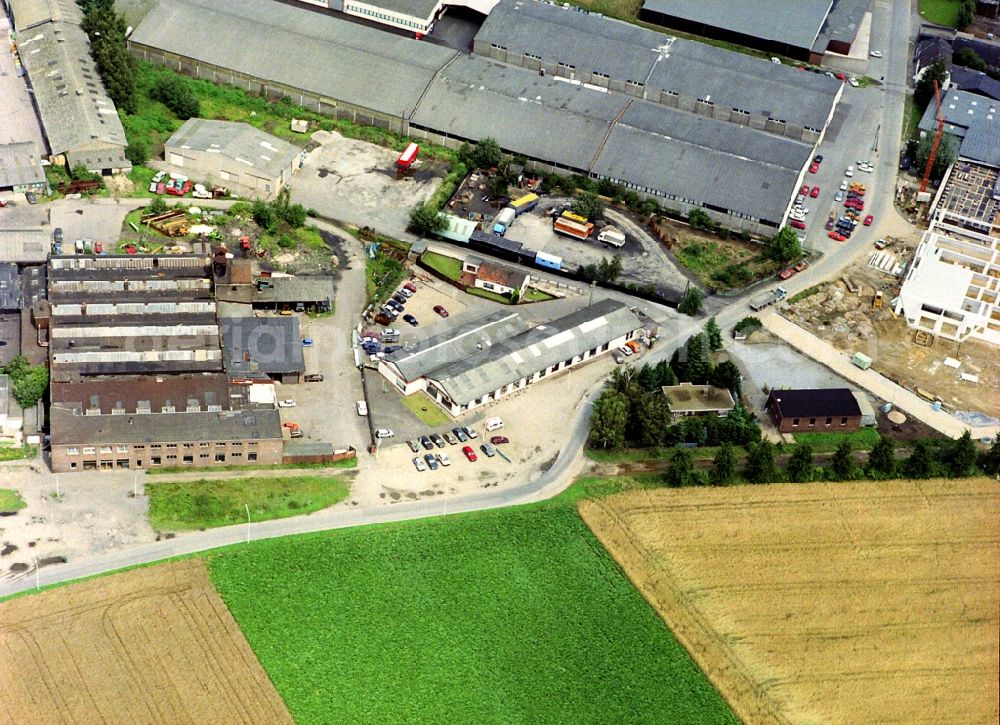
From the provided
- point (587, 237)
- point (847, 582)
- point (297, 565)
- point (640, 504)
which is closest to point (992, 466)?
point (847, 582)

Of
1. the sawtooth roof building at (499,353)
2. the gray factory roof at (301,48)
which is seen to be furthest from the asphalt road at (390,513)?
the gray factory roof at (301,48)

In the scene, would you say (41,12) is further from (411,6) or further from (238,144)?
(411,6)

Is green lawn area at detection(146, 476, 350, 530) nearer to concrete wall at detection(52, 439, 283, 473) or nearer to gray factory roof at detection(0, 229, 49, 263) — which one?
concrete wall at detection(52, 439, 283, 473)

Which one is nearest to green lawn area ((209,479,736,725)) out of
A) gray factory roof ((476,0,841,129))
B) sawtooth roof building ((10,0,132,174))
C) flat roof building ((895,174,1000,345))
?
A: flat roof building ((895,174,1000,345))

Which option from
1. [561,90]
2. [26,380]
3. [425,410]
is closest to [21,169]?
[26,380]

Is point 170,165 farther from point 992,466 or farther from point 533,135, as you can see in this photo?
point 992,466

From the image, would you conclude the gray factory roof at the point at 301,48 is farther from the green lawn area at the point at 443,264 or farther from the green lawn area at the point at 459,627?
the green lawn area at the point at 459,627
